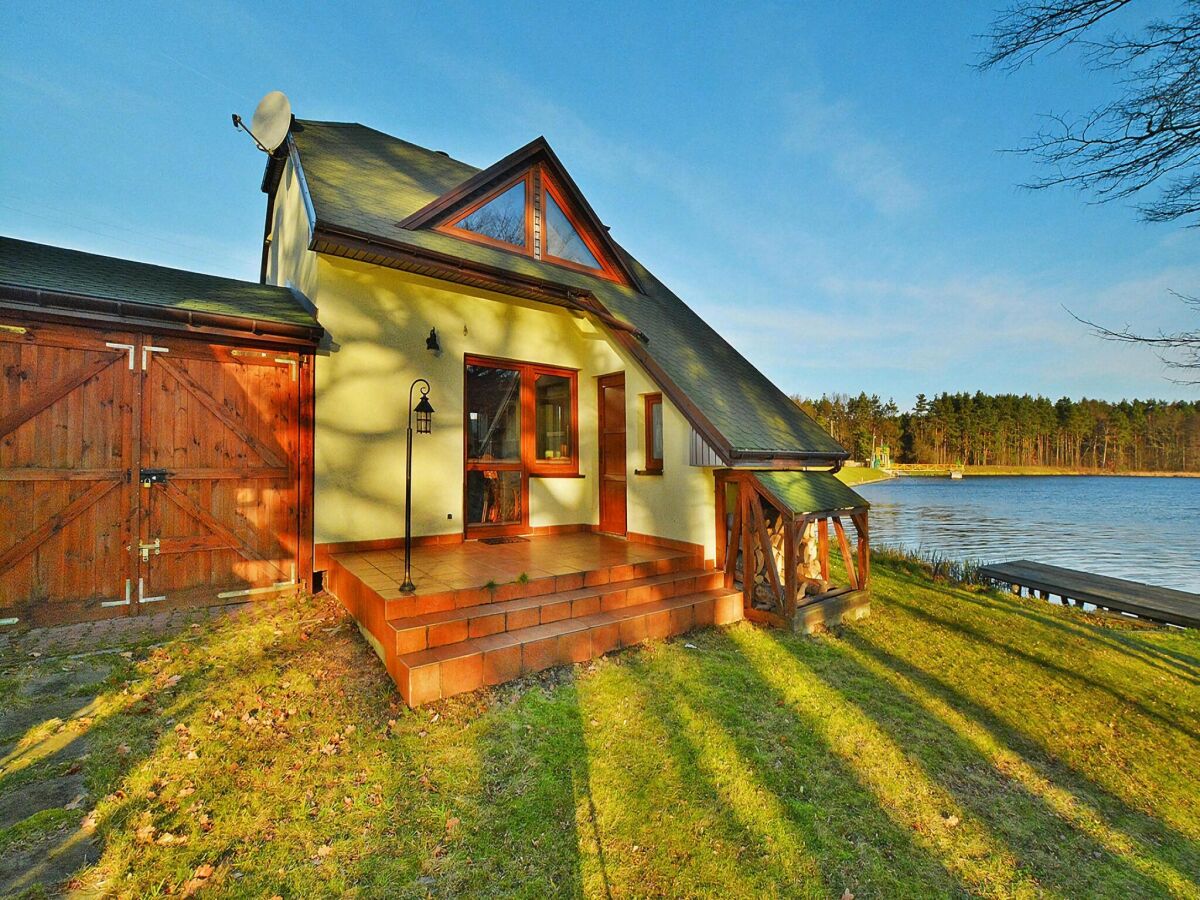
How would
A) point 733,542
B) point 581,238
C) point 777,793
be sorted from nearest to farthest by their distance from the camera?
1. point 777,793
2. point 733,542
3. point 581,238

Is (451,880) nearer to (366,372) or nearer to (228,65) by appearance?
(366,372)

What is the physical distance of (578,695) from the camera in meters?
3.72

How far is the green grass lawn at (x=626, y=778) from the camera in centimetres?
223

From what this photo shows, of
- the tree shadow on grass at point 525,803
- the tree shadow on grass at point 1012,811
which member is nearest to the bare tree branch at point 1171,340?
the tree shadow on grass at point 1012,811

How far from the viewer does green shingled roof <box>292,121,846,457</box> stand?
591cm

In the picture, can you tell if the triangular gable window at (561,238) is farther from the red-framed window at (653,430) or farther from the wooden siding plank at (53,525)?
the wooden siding plank at (53,525)

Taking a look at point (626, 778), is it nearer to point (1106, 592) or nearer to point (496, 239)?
point (496, 239)

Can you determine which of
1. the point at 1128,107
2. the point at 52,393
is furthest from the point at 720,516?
the point at 52,393

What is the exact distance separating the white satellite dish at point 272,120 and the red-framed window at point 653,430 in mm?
6329

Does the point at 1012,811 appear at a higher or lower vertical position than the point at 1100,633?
higher

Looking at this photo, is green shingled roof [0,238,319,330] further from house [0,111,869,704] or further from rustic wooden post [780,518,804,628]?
rustic wooden post [780,518,804,628]

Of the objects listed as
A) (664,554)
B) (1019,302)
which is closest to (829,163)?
(1019,302)

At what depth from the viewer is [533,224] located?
751 cm

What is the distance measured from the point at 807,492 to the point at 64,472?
7.35 m
